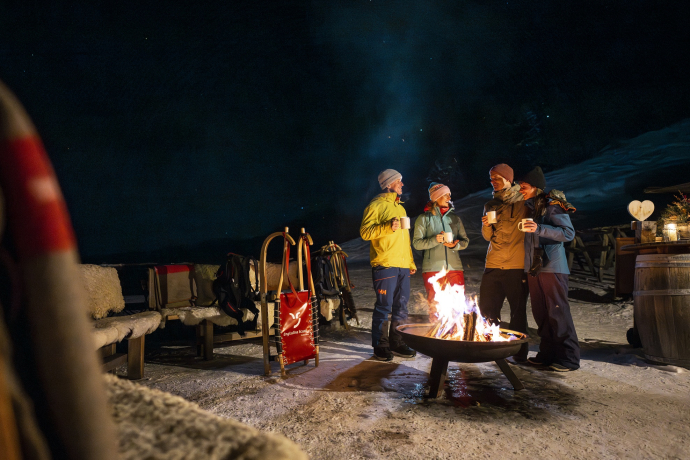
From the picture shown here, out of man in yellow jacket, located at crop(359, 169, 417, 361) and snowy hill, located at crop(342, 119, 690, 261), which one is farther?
snowy hill, located at crop(342, 119, 690, 261)

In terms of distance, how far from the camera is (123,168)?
42.8 meters

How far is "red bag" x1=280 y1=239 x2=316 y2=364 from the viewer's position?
408cm

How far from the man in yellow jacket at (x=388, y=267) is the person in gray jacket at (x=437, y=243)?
275mm

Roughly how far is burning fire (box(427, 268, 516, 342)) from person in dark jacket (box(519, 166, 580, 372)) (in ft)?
2.64

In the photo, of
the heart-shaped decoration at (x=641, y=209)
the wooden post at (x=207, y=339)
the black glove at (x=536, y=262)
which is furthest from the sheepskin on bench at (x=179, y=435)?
the heart-shaped decoration at (x=641, y=209)

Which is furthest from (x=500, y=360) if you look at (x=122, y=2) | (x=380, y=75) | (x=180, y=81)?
(x=180, y=81)

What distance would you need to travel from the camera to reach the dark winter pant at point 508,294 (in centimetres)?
440

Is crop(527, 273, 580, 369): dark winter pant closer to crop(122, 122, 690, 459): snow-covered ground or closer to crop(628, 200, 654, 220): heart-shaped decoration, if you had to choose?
crop(122, 122, 690, 459): snow-covered ground

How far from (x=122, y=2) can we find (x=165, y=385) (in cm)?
2731

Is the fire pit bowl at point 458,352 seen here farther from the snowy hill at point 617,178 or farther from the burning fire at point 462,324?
the snowy hill at point 617,178

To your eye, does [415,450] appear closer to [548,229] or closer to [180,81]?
[548,229]

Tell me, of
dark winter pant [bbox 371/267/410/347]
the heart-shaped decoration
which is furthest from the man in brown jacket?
the heart-shaped decoration

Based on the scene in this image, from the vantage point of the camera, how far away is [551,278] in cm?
407

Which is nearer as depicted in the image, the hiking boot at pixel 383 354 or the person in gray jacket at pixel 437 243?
the hiking boot at pixel 383 354
